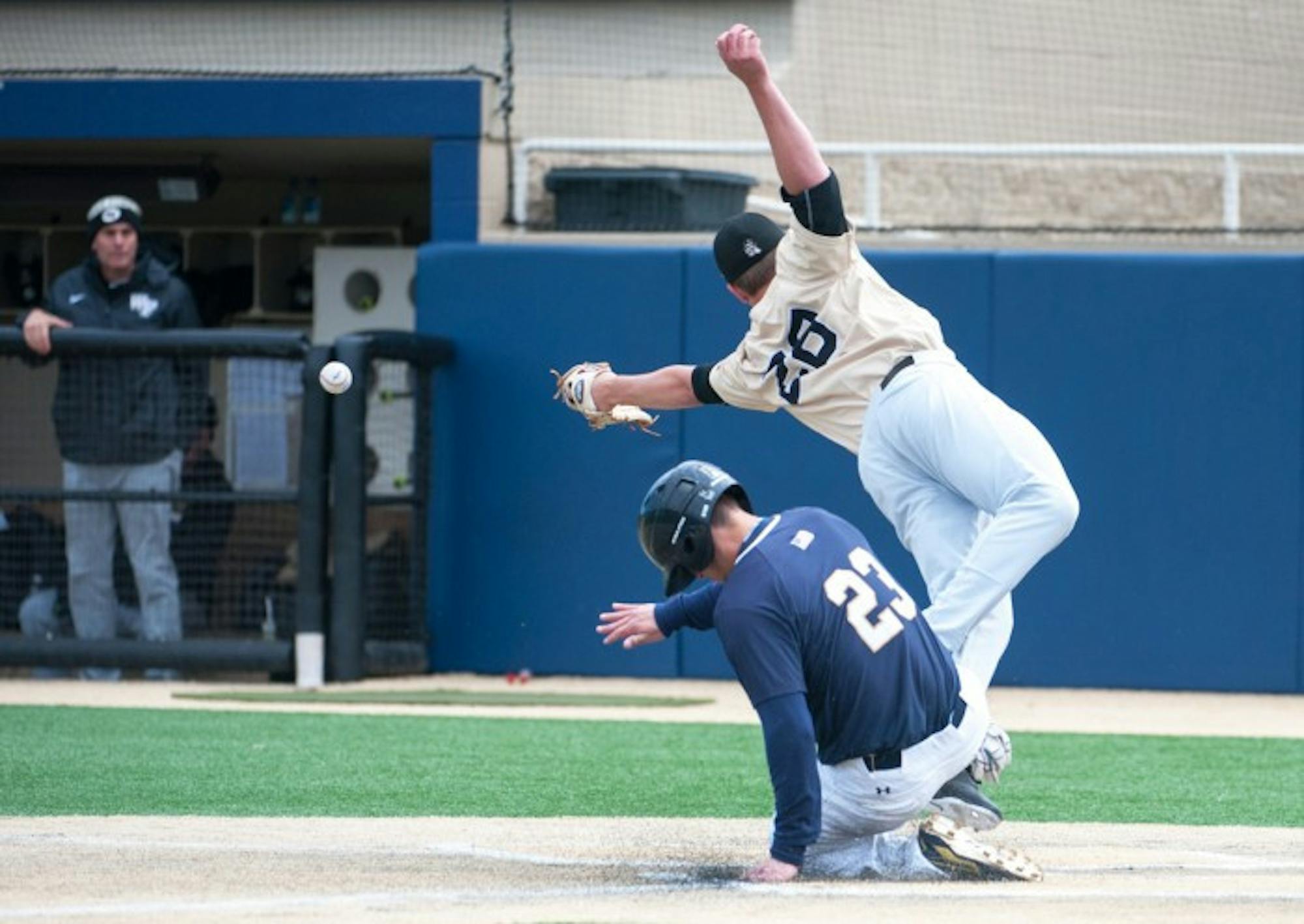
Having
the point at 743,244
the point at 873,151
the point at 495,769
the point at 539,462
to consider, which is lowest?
the point at 495,769

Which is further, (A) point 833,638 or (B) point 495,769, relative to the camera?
(B) point 495,769

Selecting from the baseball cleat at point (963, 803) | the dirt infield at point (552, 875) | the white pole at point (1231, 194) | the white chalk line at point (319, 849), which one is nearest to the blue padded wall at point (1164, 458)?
the white pole at point (1231, 194)

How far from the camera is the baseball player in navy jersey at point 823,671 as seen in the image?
14.9 feet

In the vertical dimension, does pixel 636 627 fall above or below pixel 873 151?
below

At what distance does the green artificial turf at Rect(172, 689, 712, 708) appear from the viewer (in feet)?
31.9

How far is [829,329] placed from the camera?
18.8ft

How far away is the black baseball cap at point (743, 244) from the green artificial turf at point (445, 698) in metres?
4.28

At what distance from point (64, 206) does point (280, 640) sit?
5.17 meters

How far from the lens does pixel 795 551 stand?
4.66m

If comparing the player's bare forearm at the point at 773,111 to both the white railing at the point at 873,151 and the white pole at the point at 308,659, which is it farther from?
the white railing at the point at 873,151

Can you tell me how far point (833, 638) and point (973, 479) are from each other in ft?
3.69

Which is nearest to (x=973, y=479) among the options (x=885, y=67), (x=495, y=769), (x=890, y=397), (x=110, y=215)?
(x=890, y=397)

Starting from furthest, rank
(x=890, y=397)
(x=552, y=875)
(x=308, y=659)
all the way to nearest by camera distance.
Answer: (x=308, y=659), (x=890, y=397), (x=552, y=875)

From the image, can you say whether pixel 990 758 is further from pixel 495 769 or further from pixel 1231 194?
pixel 1231 194
